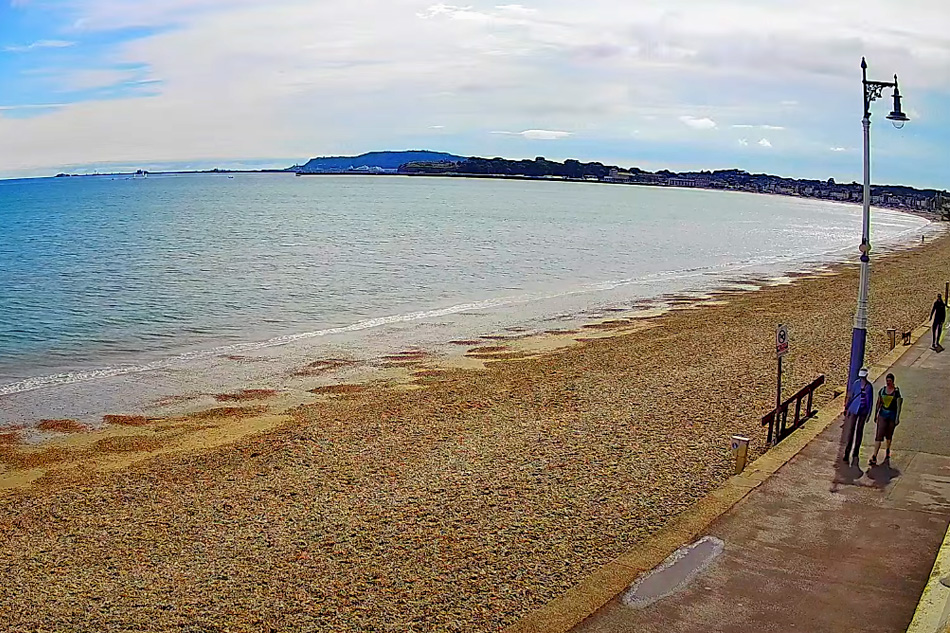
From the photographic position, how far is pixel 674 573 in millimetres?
8375

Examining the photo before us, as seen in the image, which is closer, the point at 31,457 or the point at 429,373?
the point at 31,457

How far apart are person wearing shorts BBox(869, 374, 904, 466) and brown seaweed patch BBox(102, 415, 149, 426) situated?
1375 cm

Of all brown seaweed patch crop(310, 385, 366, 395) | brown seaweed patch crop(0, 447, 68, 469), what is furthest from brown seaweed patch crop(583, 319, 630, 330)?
brown seaweed patch crop(0, 447, 68, 469)

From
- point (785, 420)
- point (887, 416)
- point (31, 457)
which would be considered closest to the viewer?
point (887, 416)

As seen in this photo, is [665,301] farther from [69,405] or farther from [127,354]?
[69,405]

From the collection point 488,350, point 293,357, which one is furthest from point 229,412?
point 488,350

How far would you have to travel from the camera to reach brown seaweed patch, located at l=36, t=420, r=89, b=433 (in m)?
17.7

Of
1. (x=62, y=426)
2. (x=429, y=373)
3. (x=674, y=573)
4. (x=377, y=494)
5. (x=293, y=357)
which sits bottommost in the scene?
(x=62, y=426)

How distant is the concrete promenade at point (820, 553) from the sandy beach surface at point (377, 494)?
1.04 meters

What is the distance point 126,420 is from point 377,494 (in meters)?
9.03

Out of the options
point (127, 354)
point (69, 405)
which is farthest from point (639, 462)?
point (127, 354)

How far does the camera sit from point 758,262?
195 feet

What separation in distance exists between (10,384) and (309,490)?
13859 millimetres

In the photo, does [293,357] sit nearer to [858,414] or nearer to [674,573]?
[858,414]
